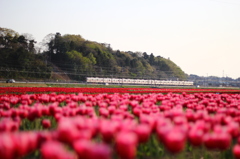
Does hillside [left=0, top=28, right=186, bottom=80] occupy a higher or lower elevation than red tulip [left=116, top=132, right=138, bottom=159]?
higher

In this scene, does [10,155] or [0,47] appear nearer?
[10,155]

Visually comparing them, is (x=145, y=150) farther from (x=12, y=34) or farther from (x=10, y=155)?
(x=12, y=34)

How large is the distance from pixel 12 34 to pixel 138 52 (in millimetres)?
72366

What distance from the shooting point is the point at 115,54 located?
111125mm

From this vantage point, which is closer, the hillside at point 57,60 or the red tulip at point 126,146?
the red tulip at point 126,146

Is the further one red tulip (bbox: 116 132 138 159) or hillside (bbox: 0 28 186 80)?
hillside (bbox: 0 28 186 80)

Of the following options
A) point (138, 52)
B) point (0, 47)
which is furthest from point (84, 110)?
point (138, 52)

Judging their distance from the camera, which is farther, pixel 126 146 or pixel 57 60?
pixel 57 60

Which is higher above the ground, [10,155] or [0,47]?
[0,47]

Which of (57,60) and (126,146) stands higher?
(57,60)

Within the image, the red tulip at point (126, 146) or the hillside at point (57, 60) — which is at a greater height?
the hillside at point (57, 60)

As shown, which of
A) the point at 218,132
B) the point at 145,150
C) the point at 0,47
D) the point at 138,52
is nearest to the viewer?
the point at 218,132

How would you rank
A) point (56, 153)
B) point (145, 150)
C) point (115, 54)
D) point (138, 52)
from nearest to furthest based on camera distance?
1. point (56, 153)
2. point (145, 150)
3. point (115, 54)
4. point (138, 52)

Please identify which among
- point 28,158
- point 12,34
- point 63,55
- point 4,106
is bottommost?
point 28,158
